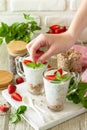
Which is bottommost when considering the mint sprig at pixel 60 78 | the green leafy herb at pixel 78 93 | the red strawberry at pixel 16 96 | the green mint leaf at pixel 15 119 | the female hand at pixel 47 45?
the green mint leaf at pixel 15 119

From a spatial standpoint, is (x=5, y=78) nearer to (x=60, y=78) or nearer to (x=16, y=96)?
(x=16, y=96)

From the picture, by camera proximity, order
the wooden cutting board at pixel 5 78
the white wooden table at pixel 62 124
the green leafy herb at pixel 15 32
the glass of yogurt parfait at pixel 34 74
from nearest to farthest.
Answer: the white wooden table at pixel 62 124, the glass of yogurt parfait at pixel 34 74, the wooden cutting board at pixel 5 78, the green leafy herb at pixel 15 32

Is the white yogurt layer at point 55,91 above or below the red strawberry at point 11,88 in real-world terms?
above

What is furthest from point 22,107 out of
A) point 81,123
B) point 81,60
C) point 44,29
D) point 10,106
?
point 44,29

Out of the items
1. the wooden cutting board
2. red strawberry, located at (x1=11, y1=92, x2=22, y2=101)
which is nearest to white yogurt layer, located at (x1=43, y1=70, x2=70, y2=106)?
red strawberry, located at (x1=11, y1=92, x2=22, y2=101)

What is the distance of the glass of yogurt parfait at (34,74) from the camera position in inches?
44.5

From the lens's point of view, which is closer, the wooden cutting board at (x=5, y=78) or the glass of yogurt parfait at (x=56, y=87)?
the glass of yogurt parfait at (x=56, y=87)

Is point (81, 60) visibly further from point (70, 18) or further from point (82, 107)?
point (70, 18)

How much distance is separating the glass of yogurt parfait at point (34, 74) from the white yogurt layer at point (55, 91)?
0.19 ft

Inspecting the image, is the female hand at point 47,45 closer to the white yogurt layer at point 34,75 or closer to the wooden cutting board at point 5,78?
the white yogurt layer at point 34,75

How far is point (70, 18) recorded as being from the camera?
5.26 feet

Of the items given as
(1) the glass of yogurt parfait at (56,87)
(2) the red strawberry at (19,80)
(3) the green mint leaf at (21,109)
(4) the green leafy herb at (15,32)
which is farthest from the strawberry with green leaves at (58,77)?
(4) the green leafy herb at (15,32)

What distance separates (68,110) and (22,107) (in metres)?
0.13

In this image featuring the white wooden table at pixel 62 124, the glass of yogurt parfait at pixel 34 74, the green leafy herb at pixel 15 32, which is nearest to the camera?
the white wooden table at pixel 62 124
